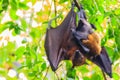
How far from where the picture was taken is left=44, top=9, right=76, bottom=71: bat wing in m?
1.29

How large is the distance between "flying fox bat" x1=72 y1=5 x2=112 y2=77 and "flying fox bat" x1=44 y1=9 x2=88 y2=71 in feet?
0.08

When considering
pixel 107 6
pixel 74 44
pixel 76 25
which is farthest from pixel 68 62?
pixel 107 6

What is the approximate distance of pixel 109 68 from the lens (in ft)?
4.51

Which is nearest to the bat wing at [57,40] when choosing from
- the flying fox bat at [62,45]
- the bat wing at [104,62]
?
the flying fox bat at [62,45]

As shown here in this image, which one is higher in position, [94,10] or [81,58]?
[81,58]

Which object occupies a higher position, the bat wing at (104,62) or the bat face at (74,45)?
the bat face at (74,45)

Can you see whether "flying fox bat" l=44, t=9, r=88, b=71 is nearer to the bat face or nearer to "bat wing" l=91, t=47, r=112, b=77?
the bat face

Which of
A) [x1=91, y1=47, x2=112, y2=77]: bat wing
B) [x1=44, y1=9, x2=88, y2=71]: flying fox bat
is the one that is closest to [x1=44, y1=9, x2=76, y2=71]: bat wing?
[x1=44, y1=9, x2=88, y2=71]: flying fox bat

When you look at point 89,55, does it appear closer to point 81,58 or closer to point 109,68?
point 81,58

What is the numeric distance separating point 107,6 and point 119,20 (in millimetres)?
243

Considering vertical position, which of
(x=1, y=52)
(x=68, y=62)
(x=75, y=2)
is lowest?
(x=1, y=52)

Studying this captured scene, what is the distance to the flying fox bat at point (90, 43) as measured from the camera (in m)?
1.20

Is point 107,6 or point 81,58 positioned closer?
point 81,58

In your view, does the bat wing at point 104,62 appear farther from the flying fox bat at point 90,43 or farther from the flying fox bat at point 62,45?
the flying fox bat at point 62,45
